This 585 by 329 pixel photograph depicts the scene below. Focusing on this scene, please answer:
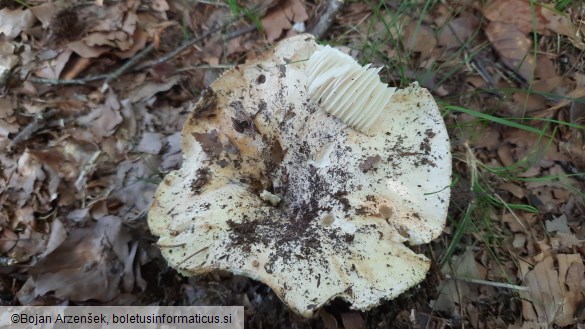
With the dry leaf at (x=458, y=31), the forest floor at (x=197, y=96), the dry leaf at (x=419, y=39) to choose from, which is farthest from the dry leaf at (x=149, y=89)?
the dry leaf at (x=458, y=31)

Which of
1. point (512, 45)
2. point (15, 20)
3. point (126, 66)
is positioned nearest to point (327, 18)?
point (512, 45)

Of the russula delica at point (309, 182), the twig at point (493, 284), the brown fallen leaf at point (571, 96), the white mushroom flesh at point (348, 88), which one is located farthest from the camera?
the brown fallen leaf at point (571, 96)

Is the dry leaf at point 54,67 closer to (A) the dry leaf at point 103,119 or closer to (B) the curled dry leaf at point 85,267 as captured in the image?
(A) the dry leaf at point 103,119

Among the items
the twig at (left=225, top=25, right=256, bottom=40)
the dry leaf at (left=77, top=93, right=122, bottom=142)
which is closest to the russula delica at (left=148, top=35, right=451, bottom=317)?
the dry leaf at (left=77, top=93, right=122, bottom=142)

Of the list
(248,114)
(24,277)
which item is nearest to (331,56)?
(248,114)

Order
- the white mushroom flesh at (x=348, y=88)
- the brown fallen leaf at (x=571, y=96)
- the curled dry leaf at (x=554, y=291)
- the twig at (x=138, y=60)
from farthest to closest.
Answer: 1. the twig at (x=138, y=60)
2. the brown fallen leaf at (x=571, y=96)
3. the curled dry leaf at (x=554, y=291)
4. the white mushroom flesh at (x=348, y=88)

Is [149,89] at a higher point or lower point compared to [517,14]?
lower

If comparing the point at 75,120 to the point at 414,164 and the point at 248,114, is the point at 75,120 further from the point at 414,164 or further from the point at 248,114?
the point at 414,164

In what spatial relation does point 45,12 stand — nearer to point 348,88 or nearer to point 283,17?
point 283,17
